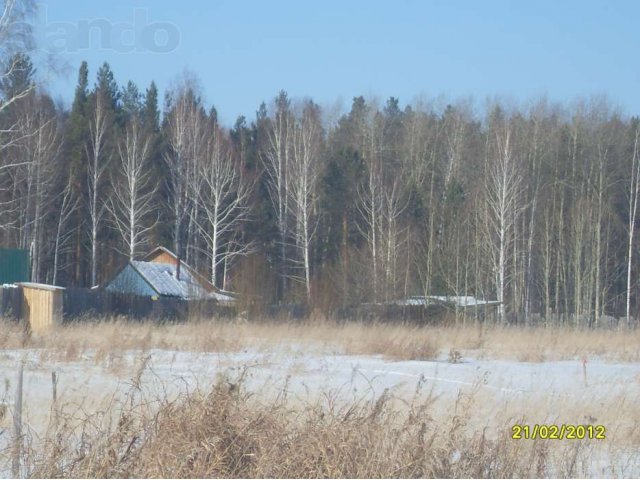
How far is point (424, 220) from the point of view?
51719 millimetres

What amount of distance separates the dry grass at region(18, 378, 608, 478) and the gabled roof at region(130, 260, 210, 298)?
31.4 metres

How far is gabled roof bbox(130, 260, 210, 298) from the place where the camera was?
3972 centimetres

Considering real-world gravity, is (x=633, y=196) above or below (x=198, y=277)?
above

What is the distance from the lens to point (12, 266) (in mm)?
35375

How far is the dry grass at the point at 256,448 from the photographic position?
6.62 metres

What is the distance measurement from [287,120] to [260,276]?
1809 centimetres

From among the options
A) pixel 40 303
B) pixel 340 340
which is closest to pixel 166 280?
pixel 40 303

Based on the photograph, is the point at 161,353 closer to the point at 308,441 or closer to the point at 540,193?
the point at 308,441

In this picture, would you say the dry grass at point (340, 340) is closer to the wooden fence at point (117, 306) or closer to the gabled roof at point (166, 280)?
the wooden fence at point (117, 306)

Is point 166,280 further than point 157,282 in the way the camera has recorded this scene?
Yes
